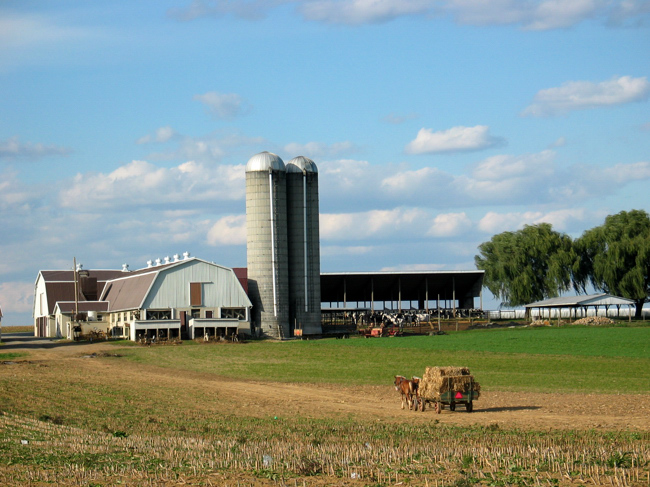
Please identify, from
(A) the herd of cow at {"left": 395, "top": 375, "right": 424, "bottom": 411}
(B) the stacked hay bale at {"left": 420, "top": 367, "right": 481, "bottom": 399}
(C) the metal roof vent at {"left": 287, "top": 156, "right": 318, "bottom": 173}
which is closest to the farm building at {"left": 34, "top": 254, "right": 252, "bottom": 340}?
(C) the metal roof vent at {"left": 287, "top": 156, "right": 318, "bottom": 173}

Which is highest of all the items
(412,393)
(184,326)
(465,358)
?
(184,326)

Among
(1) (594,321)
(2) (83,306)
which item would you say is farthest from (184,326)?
(1) (594,321)

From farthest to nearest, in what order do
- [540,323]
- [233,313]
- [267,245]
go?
[540,323], [267,245], [233,313]

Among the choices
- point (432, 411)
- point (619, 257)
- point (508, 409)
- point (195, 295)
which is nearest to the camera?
point (508, 409)

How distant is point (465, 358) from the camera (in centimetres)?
4866

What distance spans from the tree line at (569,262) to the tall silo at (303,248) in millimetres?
38730

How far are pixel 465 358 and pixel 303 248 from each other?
95.9 ft

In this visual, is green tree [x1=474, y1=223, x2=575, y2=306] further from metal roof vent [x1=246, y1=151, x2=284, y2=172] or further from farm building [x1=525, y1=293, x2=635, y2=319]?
metal roof vent [x1=246, y1=151, x2=284, y2=172]

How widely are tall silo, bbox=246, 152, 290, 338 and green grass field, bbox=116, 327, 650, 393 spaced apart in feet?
22.8

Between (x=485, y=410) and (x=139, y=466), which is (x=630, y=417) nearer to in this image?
(x=485, y=410)

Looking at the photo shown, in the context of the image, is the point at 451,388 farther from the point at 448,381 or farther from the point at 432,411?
the point at 432,411

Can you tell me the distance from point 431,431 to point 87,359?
35.6 metres

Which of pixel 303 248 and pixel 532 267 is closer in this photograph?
pixel 303 248

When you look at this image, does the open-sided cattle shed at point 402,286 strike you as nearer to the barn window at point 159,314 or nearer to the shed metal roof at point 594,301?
the shed metal roof at point 594,301
